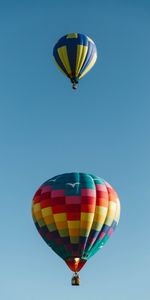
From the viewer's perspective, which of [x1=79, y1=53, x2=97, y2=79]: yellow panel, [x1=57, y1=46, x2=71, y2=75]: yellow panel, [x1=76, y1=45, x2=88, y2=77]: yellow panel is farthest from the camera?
[x1=79, y1=53, x2=97, y2=79]: yellow panel

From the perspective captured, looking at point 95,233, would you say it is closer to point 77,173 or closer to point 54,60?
point 77,173

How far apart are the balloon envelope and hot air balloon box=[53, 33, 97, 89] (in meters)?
7.91

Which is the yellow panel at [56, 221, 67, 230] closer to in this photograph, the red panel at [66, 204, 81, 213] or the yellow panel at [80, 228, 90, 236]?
the red panel at [66, 204, 81, 213]

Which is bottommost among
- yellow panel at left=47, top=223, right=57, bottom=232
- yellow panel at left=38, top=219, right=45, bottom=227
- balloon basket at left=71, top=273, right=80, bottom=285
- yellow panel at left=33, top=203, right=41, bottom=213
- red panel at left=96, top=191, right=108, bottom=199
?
balloon basket at left=71, top=273, right=80, bottom=285

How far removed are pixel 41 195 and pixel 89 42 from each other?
11.8m

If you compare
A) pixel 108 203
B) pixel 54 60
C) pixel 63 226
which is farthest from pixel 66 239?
pixel 54 60

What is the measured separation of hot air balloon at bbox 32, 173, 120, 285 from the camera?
4288cm

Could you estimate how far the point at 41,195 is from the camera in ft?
146

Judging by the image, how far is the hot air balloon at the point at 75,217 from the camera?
42875 millimetres

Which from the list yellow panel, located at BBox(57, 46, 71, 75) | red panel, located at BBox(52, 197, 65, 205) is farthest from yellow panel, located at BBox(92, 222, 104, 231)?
yellow panel, located at BBox(57, 46, 71, 75)

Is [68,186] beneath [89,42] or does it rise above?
beneath

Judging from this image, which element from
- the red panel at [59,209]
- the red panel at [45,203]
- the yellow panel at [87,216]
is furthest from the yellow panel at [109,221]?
the red panel at [45,203]

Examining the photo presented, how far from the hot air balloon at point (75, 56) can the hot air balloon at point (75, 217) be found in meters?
7.88

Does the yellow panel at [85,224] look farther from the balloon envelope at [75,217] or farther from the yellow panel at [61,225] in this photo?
the yellow panel at [61,225]
